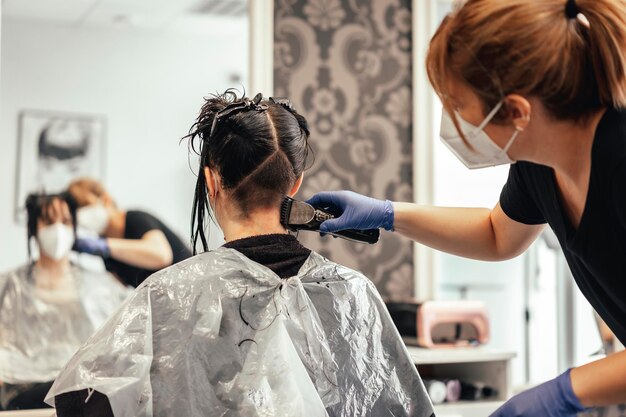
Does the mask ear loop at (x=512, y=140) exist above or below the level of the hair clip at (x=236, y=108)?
below

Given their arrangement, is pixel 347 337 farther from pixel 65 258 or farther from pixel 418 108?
pixel 418 108

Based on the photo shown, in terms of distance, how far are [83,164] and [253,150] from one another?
1345 millimetres

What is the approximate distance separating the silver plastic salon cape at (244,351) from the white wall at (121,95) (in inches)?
52.9

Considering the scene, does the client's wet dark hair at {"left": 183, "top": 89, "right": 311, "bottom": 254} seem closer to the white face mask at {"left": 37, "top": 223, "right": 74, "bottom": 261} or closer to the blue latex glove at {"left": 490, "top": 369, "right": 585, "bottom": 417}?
the blue latex glove at {"left": 490, "top": 369, "right": 585, "bottom": 417}

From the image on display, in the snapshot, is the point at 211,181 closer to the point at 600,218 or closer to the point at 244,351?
the point at 244,351

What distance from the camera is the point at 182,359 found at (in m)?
1.56

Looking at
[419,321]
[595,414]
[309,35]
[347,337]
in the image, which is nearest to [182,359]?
[347,337]

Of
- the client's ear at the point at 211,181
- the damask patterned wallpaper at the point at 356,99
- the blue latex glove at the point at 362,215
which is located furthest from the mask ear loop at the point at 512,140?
the damask patterned wallpaper at the point at 356,99

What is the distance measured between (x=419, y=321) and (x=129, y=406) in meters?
1.83

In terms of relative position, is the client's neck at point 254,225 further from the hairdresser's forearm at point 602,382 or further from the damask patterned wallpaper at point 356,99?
the damask patterned wallpaper at point 356,99

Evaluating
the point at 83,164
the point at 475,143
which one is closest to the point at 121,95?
the point at 83,164

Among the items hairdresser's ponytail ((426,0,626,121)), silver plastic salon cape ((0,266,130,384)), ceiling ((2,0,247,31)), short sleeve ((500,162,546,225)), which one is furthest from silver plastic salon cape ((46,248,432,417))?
ceiling ((2,0,247,31))

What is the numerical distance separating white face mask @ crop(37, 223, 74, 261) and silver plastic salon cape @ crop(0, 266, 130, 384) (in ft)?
0.23

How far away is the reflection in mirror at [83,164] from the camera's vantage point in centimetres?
286
